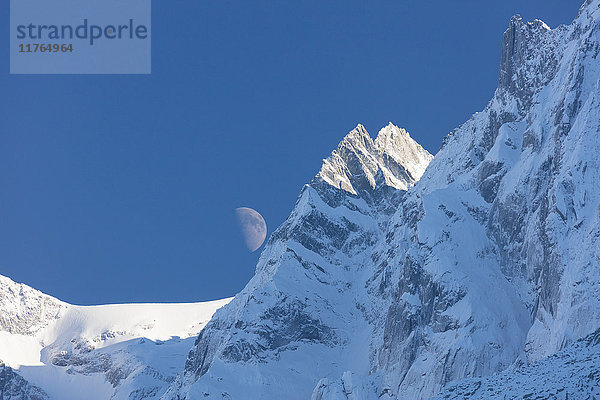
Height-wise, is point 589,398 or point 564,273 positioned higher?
point 564,273

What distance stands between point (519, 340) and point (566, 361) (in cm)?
7768

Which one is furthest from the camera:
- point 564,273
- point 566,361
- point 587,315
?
point 564,273

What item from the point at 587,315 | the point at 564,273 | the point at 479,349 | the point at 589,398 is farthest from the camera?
the point at 479,349

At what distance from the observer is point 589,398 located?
98.4 metres

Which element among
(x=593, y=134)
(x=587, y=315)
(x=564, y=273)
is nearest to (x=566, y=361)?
(x=587, y=315)

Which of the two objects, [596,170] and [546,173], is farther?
[546,173]

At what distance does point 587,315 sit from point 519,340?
3020 centimetres

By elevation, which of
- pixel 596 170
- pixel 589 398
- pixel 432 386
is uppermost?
pixel 596 170

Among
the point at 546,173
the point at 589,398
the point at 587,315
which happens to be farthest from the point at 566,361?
the point at 546,173

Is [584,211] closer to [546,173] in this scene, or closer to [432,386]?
[546,173]

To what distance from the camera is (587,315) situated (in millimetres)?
161875

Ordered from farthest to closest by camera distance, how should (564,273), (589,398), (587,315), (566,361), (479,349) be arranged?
(479,349) < (564,273) < (587,315) < (566,361) < (589,398)

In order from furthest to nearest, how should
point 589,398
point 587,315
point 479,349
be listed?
point 479,349
point 587,315
point 589,398

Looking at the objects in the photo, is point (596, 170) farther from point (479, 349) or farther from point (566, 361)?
point (566, 361)
